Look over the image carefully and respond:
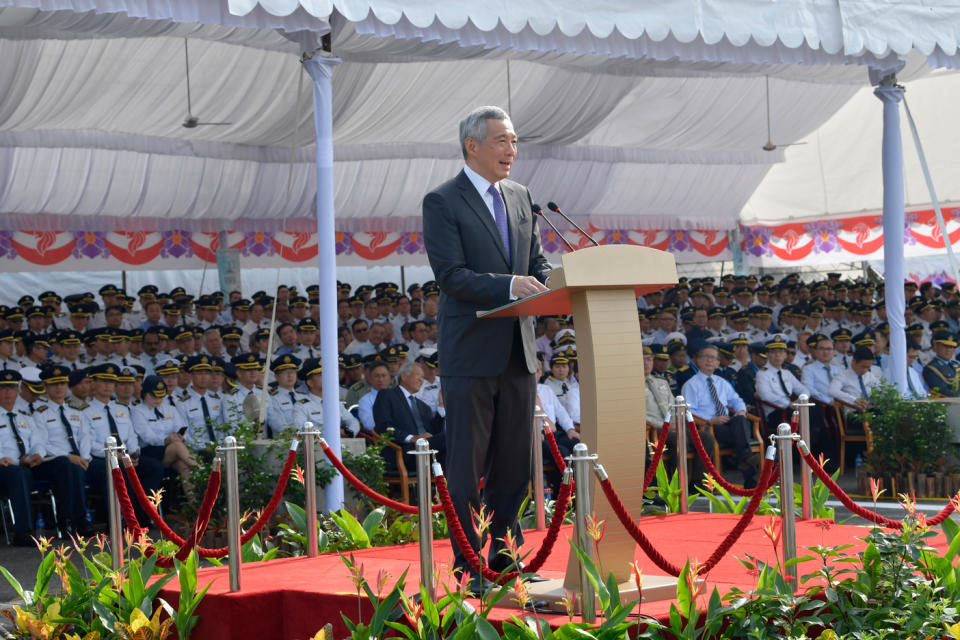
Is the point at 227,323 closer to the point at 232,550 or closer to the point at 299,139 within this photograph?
the point at 299,139

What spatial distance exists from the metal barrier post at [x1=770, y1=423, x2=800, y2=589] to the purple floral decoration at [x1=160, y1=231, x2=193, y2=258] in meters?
10.5

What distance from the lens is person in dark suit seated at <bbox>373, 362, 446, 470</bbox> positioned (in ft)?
30.0

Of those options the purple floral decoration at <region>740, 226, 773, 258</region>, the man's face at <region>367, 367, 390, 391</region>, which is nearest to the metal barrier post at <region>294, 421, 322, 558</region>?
the man's face at <region>367, 367, 390, 391</region>

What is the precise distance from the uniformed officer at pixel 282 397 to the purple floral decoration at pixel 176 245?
4.25 m

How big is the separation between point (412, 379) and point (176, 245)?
5.35 m

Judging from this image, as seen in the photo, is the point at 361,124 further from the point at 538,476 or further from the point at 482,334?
the point at 482,334

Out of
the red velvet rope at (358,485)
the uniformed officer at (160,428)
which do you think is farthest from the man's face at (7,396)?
the red velvet rope at (358,485)

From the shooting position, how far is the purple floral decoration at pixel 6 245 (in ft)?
41.2

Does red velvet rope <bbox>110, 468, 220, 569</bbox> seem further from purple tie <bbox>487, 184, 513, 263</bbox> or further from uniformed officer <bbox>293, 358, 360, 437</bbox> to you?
uniformed officer <bbox>293, 358, 360, 437</bbox>

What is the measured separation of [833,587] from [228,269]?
10916mm

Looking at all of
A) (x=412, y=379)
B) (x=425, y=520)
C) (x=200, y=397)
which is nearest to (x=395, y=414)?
(x=412, y=379)

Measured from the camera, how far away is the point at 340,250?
48.3ft

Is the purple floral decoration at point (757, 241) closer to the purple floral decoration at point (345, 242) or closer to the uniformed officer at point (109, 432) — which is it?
the purple floral decoration at point (345, 242)

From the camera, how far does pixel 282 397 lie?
31.9 ft
